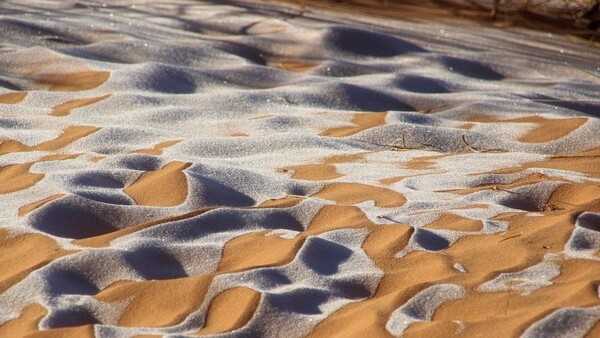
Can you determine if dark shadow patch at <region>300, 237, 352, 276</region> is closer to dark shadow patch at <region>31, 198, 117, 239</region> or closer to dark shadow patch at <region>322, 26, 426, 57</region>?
dark shadow patch at <region>31, 198, 117, 239</region>

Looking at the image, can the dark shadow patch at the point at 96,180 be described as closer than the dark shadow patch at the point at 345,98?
Yes

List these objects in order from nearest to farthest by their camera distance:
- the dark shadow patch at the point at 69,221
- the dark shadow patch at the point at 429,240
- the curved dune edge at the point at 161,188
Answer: the dark shadow patch at the point at 429,240 < the dark shadow patch at the point at 69,221 < the curved dune edge at the point at 161,188

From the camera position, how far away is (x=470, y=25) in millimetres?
6484

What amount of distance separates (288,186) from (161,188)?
0.39 meters

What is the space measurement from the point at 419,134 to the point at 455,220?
1091mm

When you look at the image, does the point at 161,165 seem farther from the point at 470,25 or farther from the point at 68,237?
the point at 470,25

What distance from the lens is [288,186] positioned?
115 inches

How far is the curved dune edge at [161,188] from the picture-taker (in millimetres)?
2740

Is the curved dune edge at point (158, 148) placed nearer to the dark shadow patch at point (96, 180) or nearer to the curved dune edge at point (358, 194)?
the dark shadow patch at point (96, 180)

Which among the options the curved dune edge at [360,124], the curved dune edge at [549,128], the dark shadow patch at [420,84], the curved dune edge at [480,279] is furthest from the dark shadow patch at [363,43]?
the curved dune edge at [480,279]

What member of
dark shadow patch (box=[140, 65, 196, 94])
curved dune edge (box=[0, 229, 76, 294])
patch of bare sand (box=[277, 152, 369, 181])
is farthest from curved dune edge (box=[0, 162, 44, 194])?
dark shadow patch (box=[140, 65, 196, 94])

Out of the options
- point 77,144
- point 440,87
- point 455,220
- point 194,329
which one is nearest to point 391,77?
point 440,87

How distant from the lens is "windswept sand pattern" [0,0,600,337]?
204 cm

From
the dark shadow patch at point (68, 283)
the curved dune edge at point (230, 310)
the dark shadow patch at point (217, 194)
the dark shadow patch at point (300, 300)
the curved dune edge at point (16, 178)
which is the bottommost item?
the curved dune edge at point (16, 178)
